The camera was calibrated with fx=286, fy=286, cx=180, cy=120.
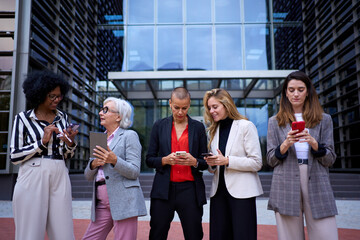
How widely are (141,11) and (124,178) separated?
1252cm

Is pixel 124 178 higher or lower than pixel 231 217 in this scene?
higher

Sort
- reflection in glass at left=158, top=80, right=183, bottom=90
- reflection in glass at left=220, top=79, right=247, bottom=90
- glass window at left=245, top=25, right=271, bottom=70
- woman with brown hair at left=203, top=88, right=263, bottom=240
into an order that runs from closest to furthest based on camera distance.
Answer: woman with brown hair at left=203, top=88, right=263, bottom=240 < reflection in glass at left=220, top=79, right=247, bottom=90 < reflection in glass at left=158, top=80, right=183, bottom=90 < glass window at left=245, top=25, right=271, bottom=70

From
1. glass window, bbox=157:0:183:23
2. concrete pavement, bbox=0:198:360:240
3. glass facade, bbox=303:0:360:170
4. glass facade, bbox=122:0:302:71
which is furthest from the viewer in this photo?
glass window, bbox=157:0:183:23

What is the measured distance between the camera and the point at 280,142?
2.45 m

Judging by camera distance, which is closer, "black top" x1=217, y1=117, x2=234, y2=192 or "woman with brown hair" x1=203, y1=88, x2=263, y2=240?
"woman with brown hair" x1=203, y1=88, x2=263, y2=240

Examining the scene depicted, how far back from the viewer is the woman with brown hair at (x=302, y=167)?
217 cm

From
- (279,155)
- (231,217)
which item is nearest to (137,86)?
(231,217)

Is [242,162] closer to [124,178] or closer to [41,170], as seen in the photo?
[124,178]

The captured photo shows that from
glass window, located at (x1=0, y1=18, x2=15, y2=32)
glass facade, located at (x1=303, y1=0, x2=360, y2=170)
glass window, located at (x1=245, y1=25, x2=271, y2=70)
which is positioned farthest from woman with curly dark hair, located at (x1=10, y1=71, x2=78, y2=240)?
glass window, located at (x1=245, y1=25, x2=271, y2=70)

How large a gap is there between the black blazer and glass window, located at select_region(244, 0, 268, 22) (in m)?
12.0

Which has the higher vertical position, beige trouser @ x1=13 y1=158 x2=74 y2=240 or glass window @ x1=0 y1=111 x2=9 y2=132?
glass window @ x1=0 y1=111 x2=9 y2=132

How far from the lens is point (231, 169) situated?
98.2 inches

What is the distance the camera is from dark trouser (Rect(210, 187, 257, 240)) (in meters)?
2.36

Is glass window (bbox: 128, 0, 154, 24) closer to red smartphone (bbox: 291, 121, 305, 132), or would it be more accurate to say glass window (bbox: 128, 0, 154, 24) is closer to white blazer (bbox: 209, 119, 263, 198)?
white blazer (bbox: 209, 119, 263, 198)
